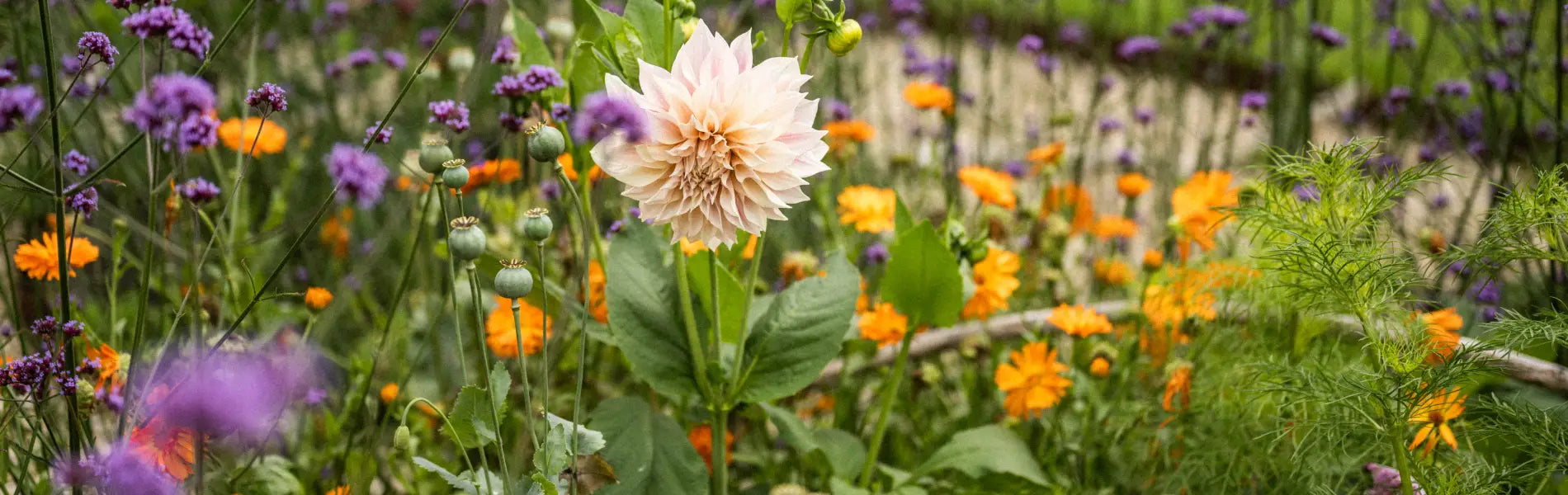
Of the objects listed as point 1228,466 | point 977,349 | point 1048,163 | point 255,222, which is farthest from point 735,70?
point 255,222

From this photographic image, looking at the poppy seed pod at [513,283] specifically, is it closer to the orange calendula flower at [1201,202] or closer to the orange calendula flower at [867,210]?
the orange calendula flower at [867,210]

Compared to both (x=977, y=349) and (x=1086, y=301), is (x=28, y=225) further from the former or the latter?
(x=1086, y=301)

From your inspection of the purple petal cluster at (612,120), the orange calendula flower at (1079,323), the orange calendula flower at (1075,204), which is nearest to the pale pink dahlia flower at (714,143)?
the purple petal cluster at (612,120)

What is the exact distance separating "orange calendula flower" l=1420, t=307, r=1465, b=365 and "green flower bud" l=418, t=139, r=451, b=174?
79 centimetres

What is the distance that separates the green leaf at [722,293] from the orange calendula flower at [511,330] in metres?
0.23

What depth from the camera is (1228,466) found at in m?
1.09

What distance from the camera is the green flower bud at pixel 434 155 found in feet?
2.33

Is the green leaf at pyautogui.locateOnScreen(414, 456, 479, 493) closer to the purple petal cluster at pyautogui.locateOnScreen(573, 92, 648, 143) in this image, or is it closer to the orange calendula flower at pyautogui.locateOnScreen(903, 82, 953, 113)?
the purple petal cluster at pyautogui.locateOnScreen(573, 92, 648, 143)

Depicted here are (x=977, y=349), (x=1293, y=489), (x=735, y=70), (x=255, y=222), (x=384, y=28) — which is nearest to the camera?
(x=735, y=70)

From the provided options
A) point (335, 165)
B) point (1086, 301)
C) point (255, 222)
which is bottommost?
point (1086, 301)

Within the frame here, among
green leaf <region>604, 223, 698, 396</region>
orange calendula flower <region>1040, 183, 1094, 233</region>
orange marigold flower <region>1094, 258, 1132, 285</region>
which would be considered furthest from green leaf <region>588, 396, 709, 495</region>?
orange calendula flower <region>1040, 183, 1094, 233</region>

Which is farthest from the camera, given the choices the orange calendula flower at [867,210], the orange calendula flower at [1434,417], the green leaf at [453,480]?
the orange calendula flower at [867,210]

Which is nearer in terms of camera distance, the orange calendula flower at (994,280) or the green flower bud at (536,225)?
the green flower bud at (536,225)

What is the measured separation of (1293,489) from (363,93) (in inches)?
89.3
